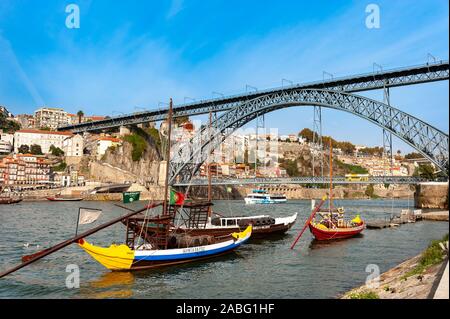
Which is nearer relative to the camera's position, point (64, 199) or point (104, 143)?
point (64, 199)

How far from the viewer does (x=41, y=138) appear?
9331cm

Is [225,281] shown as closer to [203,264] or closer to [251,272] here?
[251,272]

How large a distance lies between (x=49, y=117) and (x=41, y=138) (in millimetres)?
35258

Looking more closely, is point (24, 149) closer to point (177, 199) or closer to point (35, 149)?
point (35, 149)

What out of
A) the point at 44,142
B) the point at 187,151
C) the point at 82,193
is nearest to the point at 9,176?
the point at 82,193

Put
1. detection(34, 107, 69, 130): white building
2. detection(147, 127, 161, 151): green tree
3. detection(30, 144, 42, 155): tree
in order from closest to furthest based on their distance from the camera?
1. detection(30, 144, 42, 155): tree
2. detection(147, 127, 161, 151): green tree
3. detection(34, 107, 69, 130): white building

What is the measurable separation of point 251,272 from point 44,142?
90.9m

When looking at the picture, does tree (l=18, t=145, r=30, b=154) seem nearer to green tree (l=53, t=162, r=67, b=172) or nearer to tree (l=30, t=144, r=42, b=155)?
tree (l=30, t=144, r=42, b=155)

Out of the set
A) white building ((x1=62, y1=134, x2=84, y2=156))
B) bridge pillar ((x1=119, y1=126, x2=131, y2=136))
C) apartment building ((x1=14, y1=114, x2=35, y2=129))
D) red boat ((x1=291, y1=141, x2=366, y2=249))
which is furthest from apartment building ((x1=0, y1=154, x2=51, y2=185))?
red boat ((x1=291, y1=141, x2=366, y2=249))

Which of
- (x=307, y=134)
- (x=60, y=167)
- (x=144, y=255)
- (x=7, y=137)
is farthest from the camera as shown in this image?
(x=307, y=134)

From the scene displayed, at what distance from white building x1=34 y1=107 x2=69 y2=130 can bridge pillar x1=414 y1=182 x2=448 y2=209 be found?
10915 cm

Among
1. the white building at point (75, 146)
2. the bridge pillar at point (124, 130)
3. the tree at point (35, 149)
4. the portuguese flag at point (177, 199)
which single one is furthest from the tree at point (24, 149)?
the portuguese flag at point (177, 199)

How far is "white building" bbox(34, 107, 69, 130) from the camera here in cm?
12369

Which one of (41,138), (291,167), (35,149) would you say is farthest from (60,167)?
(291,167)
